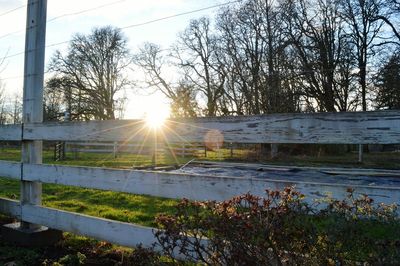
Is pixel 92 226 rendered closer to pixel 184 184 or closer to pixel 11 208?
pixel 184 184

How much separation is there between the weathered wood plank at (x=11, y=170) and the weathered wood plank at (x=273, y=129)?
1080 mm

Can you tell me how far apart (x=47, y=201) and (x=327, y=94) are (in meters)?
21.1

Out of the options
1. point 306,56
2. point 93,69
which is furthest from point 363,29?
point 93,69

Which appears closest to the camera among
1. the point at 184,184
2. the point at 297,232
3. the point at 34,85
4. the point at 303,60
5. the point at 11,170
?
the point at 297,232

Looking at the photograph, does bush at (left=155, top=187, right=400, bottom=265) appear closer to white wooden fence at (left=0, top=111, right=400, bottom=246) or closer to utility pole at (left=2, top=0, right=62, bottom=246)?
white wooden fence at (left=0, top=111, right=400, bottom=246)

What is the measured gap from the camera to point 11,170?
4379 mm

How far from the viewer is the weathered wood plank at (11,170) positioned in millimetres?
4262

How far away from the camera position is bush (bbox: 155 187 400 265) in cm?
175

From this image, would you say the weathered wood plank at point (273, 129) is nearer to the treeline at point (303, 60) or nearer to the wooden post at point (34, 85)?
the wooden post at point (34, 85)

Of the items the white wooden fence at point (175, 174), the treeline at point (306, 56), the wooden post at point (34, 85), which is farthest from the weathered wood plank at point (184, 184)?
the treeline at point (306, 56)

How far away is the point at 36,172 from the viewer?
405 cm

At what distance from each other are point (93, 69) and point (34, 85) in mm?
30383

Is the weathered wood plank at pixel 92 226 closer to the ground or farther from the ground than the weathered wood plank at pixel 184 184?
closer to the ground

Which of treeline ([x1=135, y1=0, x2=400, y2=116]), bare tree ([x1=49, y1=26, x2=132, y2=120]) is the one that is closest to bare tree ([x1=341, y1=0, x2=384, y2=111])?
treeline ([x1=135, y1=0, x2=400, y2=116])
